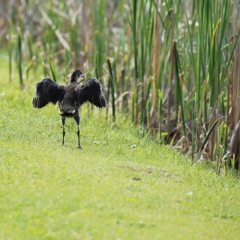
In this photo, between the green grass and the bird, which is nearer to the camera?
the green grass

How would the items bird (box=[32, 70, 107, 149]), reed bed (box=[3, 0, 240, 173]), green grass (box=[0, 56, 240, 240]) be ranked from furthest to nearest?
reed bed (box=[3, 0, 240, 173]), bird (box=[32, 70, 107, 149]), green grass (box=[0, 56, 240, 240])

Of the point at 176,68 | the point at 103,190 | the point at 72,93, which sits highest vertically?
the point at 176,68

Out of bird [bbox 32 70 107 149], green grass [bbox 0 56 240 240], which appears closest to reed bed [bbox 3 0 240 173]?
green grass [bbox 0 56 240 240]

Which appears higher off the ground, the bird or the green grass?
the bird

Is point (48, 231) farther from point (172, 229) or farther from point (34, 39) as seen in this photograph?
point (34, 39)

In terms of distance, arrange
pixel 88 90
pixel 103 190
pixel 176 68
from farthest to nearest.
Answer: pixel 176 68
pixel 88 90
pixel 103 190

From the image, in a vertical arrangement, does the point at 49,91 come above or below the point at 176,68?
below

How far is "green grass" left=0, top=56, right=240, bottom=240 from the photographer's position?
548cm

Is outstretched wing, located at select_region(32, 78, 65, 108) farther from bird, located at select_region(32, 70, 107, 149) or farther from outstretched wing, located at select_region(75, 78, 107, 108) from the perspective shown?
outstretched wing, located at select_region(75, 78, 107, 108)

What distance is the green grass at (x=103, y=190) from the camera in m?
5.48

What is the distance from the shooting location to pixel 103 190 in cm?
637

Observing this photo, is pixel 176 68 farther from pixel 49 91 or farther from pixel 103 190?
pixel 103 190

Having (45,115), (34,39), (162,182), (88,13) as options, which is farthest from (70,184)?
(34,39)

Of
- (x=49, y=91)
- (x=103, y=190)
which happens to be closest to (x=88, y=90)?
(x=49, y=91)
